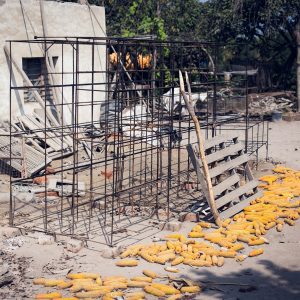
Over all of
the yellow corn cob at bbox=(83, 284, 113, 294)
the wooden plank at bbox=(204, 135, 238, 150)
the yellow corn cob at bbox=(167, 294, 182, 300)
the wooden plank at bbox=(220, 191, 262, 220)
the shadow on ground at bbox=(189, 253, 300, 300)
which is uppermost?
the wooden plank at bbox=(204, 135, 238, 150)

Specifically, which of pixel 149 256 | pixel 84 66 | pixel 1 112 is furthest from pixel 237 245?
pixel 84 66

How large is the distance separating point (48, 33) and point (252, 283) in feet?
39.7

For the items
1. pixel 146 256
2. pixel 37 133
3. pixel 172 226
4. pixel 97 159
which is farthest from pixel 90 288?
pixel 37 133

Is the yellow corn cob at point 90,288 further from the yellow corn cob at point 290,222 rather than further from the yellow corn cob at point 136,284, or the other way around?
the yellow corn cob at point 290,222

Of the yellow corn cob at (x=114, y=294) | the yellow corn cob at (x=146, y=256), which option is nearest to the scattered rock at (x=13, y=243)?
the yellow corn cob at (x=146, y=256)

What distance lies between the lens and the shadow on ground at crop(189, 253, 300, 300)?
9.12 m

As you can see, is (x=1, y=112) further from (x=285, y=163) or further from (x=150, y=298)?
(x=150, y=298)

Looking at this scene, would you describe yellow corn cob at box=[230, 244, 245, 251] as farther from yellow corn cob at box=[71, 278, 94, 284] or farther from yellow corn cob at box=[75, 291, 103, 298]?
yellow corn cob at box=[75, 291, 103, 298]

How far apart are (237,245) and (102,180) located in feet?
18.5

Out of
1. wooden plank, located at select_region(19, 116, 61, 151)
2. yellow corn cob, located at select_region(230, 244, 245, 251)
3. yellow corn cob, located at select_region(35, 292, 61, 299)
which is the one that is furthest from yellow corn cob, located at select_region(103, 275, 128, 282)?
wooden plank, located at select_region(19, 116, 61, 151)

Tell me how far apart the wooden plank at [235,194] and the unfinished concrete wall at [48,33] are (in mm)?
6601

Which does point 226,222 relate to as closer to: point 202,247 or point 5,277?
point 202,247

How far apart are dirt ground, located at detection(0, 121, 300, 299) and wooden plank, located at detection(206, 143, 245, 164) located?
1.83m

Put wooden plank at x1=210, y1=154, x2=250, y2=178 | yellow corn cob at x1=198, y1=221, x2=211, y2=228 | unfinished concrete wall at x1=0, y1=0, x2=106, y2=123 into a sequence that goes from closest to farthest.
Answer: yellow corn cob at x1=198, y1=221, x2=211, y2=228 → wooden plank at x1=210, y1=154, x2=250, y2=178 → unfinished concrete wall at x1=0, y1=0, x2=106, y2=123
